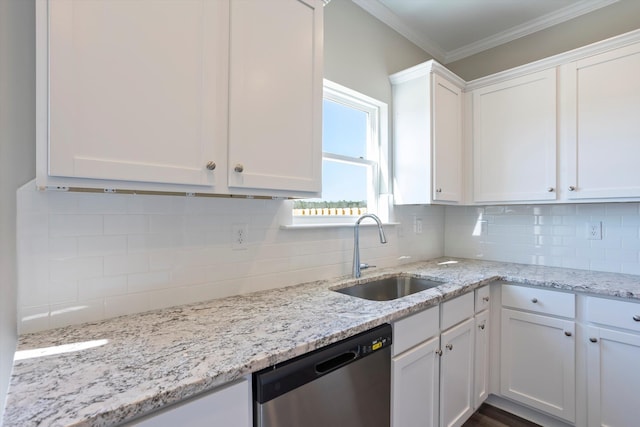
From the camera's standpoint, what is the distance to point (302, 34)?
4.69 feet

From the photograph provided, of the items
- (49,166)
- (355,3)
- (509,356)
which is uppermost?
(355,3)

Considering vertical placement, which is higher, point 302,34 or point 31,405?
point 302,34

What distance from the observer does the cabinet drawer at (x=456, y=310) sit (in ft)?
5.55

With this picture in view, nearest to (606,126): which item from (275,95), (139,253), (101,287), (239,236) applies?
(275,95)

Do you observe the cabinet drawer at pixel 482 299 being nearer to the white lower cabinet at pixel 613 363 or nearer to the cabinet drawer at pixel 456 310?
the cabinet drawer at pixel 456 310

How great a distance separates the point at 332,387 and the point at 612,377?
1.68 m

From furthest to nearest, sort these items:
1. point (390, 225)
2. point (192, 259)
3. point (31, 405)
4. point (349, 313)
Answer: point (390, 225), point (192, 259), point (349, 313), point (31, 405)

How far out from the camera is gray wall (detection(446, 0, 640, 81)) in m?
2.19

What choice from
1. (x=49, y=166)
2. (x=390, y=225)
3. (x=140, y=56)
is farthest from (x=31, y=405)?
(x=390, y=225)

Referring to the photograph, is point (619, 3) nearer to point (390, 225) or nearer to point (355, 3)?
point (355, 3)

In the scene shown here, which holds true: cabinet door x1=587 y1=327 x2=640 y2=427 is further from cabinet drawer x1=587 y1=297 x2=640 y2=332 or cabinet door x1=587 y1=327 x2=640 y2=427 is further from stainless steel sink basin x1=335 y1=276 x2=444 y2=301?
stainless steel sink basin x1=335 y1=276 x2=444 y2=301

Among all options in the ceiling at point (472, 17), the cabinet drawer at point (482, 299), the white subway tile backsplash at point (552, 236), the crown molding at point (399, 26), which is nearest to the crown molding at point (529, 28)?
the ceiling at point (472, 17)

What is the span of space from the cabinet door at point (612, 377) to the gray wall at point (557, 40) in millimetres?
2004

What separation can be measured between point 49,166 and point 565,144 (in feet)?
8.84
